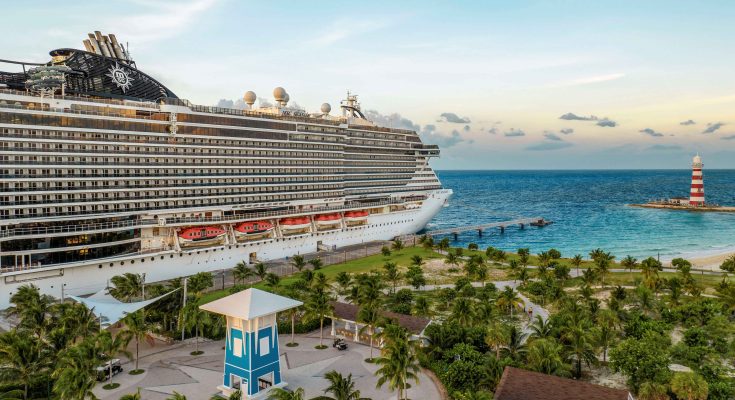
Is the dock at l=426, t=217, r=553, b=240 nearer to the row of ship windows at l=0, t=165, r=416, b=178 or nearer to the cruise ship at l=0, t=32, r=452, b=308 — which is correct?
the cruise ship at l=0, t=32, r=452, b=308

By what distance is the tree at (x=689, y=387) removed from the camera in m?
25.3

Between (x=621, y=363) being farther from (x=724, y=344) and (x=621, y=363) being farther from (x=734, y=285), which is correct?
(x=734, y=285)

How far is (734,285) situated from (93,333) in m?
50.0

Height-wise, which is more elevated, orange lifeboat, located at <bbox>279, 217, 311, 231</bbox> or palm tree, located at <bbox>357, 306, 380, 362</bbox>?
orange lifeboat, located at <bbox>279, 217, 311, 231</bbox>

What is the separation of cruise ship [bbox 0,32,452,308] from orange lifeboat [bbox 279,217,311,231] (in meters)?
0.15

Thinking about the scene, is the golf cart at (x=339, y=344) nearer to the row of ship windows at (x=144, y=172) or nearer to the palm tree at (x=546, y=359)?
the palm tree at (x=546, y=359)

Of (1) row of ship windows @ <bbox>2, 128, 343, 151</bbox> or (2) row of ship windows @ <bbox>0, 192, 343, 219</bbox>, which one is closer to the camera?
(2) row of ship windows @ <bbox>0, 192, 343, 219</bbox>

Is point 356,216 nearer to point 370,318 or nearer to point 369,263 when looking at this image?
point 369,263

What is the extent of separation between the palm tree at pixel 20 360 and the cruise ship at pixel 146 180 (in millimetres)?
19568

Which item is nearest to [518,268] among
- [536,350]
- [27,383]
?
[536,350]

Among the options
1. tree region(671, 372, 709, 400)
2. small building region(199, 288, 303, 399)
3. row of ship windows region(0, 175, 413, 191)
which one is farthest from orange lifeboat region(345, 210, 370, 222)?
tree region(671, 372, 709, 400)

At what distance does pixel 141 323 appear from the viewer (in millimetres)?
33875

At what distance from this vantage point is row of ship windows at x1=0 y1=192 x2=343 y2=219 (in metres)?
46.6

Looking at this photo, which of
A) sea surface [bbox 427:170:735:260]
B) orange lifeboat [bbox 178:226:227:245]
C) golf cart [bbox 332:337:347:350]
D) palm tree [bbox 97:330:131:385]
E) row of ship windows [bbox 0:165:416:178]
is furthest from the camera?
sea surface [bbox 427:170:735:260]
